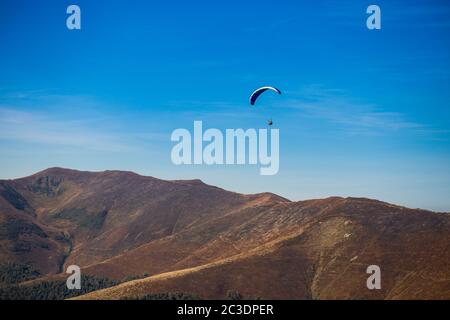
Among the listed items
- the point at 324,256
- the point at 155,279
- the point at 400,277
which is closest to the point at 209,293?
the point at 155,279

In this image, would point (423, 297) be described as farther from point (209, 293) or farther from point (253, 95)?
point (253, 95)
